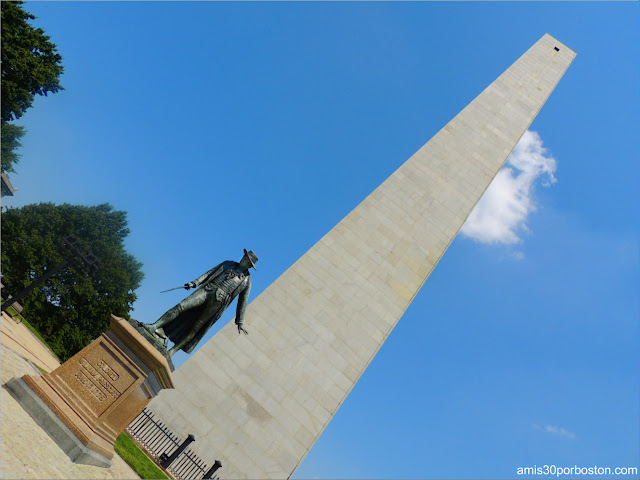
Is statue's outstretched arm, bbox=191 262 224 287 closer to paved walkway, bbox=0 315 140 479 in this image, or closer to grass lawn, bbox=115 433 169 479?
paved walkway, bbox=0 315 140 479

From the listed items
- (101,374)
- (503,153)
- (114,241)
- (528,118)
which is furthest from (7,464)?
(114,241)

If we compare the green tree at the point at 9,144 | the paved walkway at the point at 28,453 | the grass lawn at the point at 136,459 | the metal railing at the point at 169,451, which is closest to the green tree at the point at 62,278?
the green tree at the point at 9,144

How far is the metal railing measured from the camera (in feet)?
35.9

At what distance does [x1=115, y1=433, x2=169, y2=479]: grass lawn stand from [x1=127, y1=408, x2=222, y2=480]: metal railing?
728 millimetres

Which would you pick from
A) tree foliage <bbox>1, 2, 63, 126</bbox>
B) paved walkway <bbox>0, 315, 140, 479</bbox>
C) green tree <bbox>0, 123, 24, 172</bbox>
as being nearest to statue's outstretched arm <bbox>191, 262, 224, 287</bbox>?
paved walkway <bbox>0, 315, 140, 479</bbox>

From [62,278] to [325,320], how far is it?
24.0m

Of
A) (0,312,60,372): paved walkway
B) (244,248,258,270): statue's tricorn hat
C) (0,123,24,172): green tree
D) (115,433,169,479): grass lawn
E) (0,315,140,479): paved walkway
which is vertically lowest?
(0,312,60,372): paved walkway

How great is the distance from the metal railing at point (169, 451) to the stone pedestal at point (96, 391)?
4716mm

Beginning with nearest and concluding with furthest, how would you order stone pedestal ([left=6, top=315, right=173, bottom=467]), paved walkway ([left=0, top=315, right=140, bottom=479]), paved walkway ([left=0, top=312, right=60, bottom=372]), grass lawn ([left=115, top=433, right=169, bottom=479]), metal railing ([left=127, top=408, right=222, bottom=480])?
paved walkway ([left=0, top=315, right=140, bottom=479]), stone pedestal ([left=6, top=315, right=173, bottom=467]), grass lawn ([left=115, top=433, right=169, bottom=479]), metal railing ([left=127, top=408, right=222, bottom=480]), paved walkway ([left=0, top=312, right=60, bottom=372])

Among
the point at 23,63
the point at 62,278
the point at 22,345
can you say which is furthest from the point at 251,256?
the point at 62,278

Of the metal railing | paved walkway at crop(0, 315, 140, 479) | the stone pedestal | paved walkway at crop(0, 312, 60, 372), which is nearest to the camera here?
paved walkway at crop(0, 315, 140, 479)

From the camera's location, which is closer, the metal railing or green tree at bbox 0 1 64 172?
the metal railing

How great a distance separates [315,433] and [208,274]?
7.76 meters

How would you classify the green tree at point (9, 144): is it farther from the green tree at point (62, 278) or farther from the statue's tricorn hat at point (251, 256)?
the statue's tricorn hat at point (251, 256)
